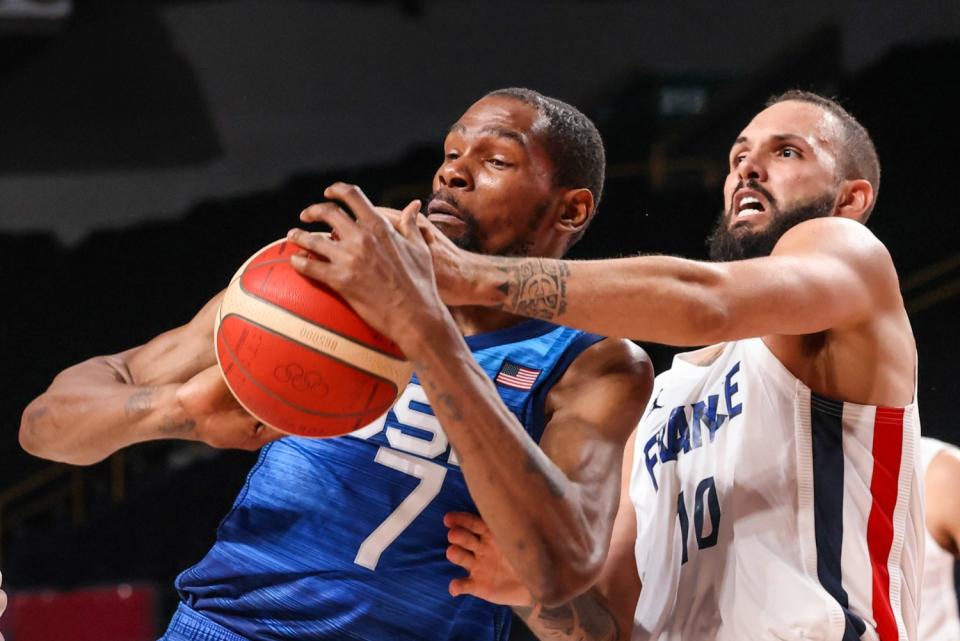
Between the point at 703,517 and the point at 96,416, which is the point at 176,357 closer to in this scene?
the point at 96,416

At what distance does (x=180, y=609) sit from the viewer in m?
2.44

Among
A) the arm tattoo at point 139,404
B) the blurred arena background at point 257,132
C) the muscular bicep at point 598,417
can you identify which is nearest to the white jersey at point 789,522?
the muscular bicep at point 598,417

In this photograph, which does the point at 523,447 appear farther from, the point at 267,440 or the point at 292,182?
the point at 292,182

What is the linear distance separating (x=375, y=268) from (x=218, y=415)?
0.55 meters

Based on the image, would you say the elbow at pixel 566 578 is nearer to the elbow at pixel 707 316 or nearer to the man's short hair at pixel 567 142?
the elbow at pixel 707 316

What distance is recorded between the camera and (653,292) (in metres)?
2.07

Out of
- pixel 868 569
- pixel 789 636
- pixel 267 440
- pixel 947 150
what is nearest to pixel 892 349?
pixel 868 569

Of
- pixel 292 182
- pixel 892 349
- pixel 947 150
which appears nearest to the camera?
pixel 892 349

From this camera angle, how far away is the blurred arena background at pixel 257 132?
29.8ft

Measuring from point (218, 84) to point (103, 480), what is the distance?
4181 millimetres

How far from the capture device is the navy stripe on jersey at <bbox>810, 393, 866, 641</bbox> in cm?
256

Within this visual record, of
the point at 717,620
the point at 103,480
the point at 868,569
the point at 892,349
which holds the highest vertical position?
the point at 892,349

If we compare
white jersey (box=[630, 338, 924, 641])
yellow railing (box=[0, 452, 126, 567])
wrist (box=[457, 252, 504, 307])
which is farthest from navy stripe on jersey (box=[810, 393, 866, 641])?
yellow railing (box=[0, 452, 126, 567])

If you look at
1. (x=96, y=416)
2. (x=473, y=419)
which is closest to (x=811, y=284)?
(x=473, y=419)
